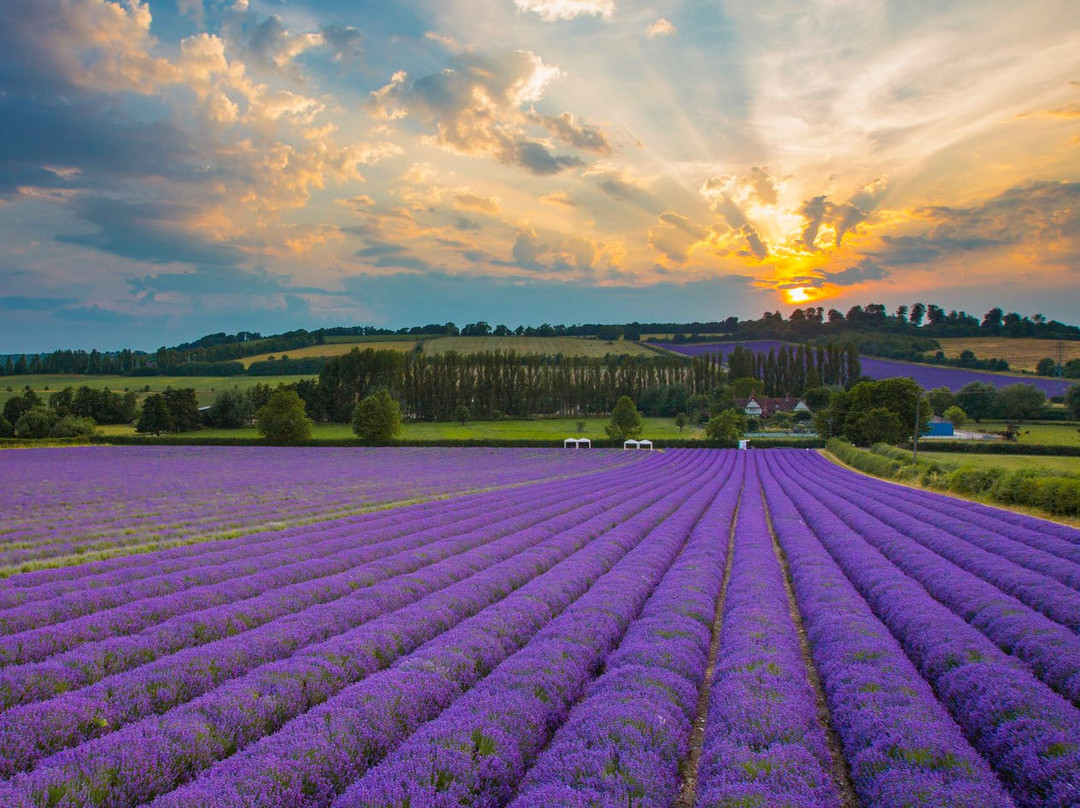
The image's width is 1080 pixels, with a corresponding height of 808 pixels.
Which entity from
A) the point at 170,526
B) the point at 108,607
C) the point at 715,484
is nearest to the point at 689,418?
the point at 715,484

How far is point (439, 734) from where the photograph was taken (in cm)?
560

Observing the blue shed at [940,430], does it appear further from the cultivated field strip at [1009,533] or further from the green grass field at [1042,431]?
the cultivated field strip at [1009,533]

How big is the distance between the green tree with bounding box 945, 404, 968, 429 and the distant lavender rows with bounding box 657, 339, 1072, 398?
21.9ft

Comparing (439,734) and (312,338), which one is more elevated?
(312,338)

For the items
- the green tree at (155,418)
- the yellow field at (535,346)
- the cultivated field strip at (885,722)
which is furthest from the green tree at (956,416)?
the green tree at (155,418)

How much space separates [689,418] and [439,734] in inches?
4071

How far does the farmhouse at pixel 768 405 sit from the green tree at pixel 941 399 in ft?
69.1

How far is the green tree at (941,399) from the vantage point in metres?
95.4

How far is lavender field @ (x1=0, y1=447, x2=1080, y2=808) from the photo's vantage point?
200 inches

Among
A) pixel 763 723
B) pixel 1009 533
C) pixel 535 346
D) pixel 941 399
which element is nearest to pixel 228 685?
pixel 763 723

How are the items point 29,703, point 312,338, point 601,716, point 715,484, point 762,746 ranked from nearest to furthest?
point 762,746
point 601,716
point 29,703
point 715,484
point 312,338

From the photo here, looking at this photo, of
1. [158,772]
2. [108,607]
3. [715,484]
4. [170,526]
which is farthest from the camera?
[715,484]

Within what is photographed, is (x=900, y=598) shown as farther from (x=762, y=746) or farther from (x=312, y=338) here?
(x=312, y=338)

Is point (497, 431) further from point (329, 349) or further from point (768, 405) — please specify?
point (329, 349)
